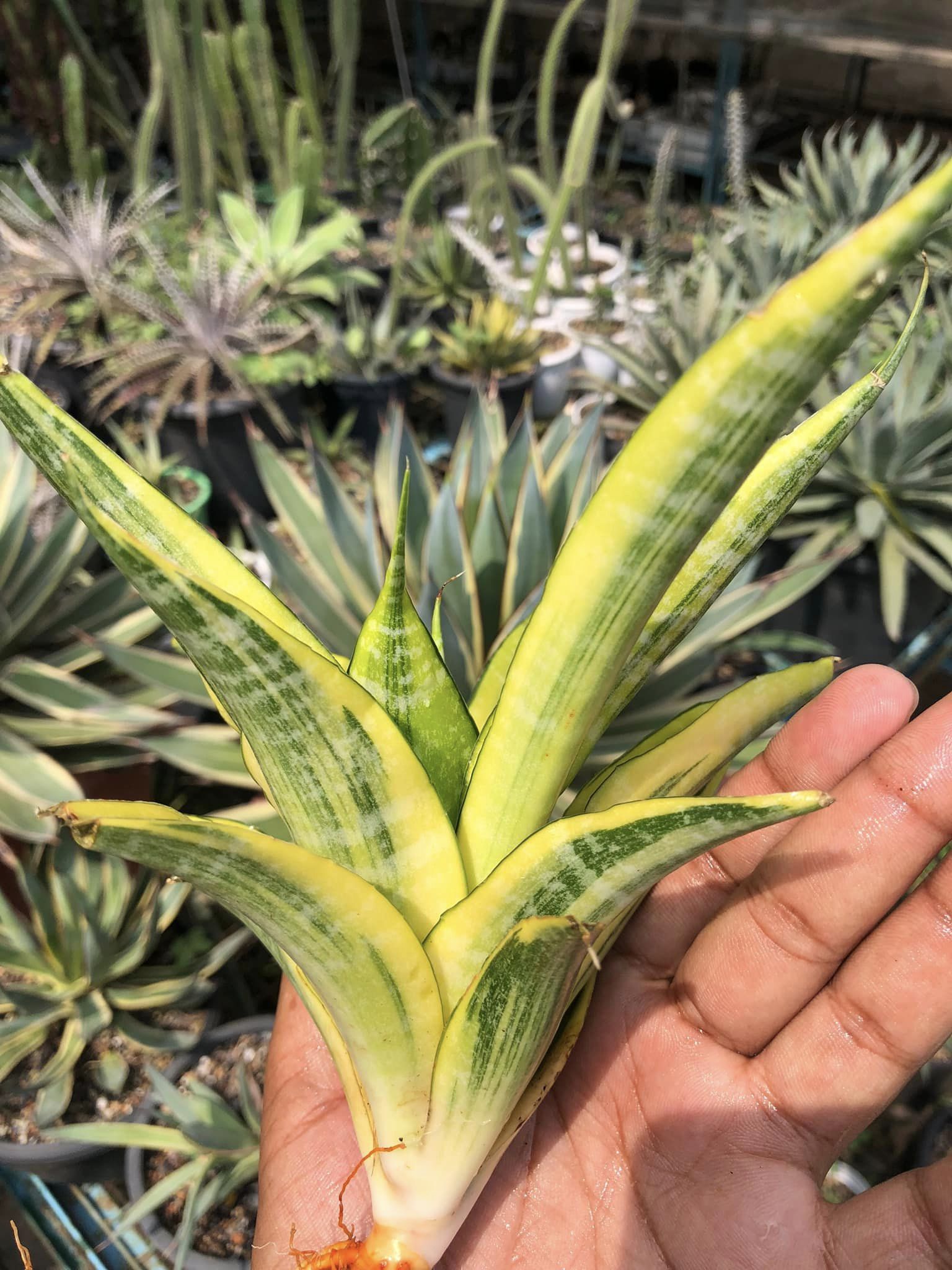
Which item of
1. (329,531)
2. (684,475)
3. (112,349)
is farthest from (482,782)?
(112,349)

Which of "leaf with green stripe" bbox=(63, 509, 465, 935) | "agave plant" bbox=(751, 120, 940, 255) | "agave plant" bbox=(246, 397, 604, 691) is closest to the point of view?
"leaf with green stripe" bbox=(63, 509, 465, 935)

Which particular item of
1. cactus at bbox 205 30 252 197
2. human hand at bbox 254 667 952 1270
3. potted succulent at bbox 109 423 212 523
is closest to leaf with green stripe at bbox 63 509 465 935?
human hand at bbox 254 667 952 1270

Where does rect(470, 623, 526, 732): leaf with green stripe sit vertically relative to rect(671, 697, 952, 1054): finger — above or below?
above

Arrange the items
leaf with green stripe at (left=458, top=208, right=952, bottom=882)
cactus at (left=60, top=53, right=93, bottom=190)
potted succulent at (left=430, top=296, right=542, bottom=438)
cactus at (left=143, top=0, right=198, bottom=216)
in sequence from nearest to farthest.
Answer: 1. leaf with green stripe at (left=458, top=208, right=952, bottom=882)
2. potted succulent at (left=430, top=296, right=542, bottom=438)
3. cactus at (left=143, top=0, right=198, bottom=216)
4. cactus at (left=60, top=53, right=93, bottom=190)

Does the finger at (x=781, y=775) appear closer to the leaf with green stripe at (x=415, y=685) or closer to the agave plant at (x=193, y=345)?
the leaf with green stripe at (x=415, y=685)

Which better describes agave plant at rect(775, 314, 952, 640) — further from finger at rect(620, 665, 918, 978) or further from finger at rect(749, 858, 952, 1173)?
finger at rect(749, 858, 952, 1173)

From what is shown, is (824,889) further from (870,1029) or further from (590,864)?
(590,864)

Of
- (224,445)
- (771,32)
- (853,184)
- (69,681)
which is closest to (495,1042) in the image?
(69,681)
